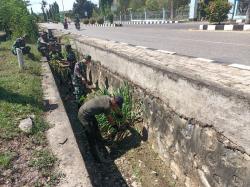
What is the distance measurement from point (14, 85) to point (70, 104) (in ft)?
7.26

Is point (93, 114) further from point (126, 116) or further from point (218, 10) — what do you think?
point (218, 10)

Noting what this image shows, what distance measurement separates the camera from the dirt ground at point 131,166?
5.14m

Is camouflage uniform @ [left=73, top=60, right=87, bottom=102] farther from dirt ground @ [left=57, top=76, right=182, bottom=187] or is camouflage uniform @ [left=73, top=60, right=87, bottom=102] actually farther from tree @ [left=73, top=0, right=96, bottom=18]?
tree @ [left=73, top=0, right=96, bottom=18]

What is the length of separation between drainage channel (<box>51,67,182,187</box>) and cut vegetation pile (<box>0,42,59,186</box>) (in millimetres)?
895

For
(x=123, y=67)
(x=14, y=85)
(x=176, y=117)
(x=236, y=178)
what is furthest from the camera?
(x=14, y=85)

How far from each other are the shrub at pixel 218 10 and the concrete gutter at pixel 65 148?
16.4 metres

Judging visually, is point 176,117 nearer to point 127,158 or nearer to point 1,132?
point 127,158

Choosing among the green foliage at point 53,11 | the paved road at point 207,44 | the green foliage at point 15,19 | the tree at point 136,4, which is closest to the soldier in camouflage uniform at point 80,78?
the paved road at point 207,44

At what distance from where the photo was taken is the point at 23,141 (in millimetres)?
4863

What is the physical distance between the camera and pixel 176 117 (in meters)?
4.77

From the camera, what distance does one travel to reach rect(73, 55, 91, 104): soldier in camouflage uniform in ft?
26.1

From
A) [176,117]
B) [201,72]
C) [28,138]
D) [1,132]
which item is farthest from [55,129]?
[201,72]

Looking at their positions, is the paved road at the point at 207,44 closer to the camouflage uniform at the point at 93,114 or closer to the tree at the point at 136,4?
the camouflage uniform at the point at 93,114

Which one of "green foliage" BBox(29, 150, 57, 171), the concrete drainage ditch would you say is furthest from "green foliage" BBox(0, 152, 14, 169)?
the concrete drainage ditch
